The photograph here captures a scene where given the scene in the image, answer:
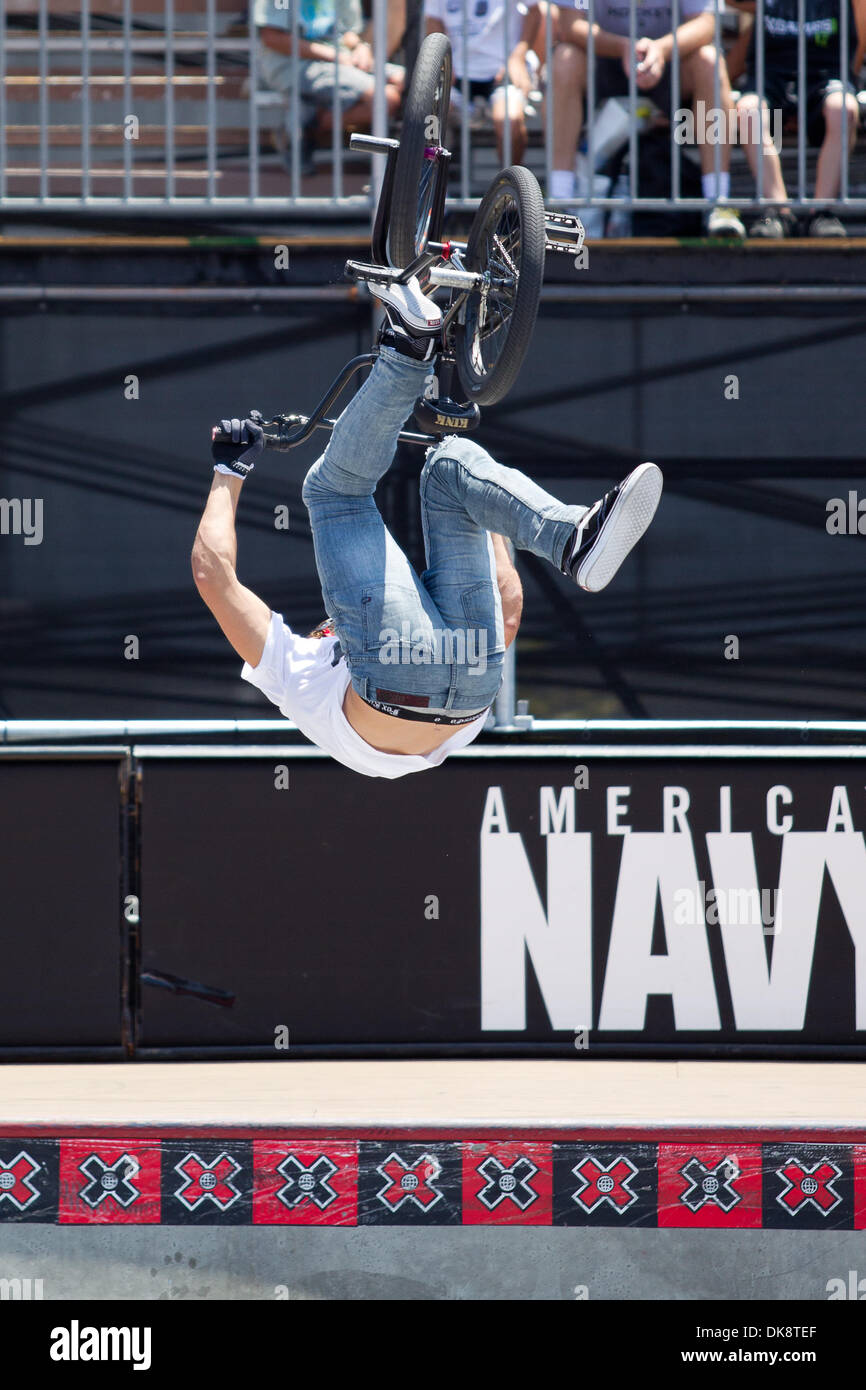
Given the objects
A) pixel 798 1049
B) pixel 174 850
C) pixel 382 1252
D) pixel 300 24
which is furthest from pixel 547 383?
pixel 382 1252

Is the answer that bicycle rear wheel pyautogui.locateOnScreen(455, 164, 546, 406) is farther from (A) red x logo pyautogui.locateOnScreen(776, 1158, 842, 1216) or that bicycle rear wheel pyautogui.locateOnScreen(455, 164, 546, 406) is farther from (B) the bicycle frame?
(A) red x logo pyautogui.locateOnScreen(776, 1158, 842, 1216)

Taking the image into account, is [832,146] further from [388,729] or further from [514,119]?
[388,729]

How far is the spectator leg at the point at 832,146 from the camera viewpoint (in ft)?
26.8

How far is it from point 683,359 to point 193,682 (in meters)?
2.91

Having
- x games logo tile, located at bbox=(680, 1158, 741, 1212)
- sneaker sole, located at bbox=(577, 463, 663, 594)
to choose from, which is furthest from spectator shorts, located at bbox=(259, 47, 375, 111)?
x games logo tile, located at bbox=(680, 1158, 741, 1212)

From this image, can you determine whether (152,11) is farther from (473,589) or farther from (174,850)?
(473,589)

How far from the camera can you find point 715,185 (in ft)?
26.3

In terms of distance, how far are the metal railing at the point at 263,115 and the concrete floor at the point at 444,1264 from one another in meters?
4.70

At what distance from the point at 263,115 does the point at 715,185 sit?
244 cm

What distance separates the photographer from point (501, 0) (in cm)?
826

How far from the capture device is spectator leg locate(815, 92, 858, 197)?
8180 millimetres

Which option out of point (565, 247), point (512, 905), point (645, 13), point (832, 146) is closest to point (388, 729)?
point (565, 247)

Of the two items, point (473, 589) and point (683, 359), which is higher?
point (683, 359)

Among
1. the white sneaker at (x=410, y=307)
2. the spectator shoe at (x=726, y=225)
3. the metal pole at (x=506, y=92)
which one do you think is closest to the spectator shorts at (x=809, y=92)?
the spectator shoe at (x=726, y=225)
